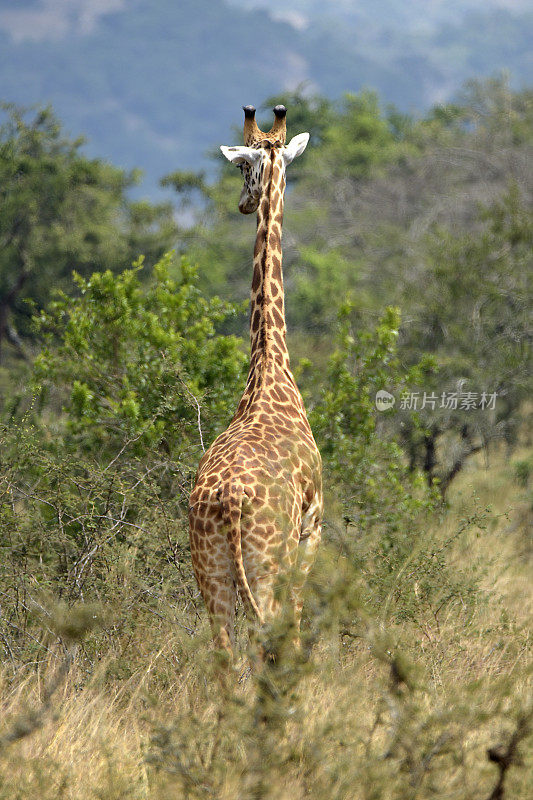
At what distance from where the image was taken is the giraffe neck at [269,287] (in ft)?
16.1

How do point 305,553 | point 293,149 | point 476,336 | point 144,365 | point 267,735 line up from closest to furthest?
point 267,735 → point 305,553 → point 293,149 → point 144,365 → point 476,336

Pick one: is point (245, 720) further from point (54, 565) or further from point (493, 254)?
point (493, 254)

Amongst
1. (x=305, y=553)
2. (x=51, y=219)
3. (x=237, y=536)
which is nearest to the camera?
(x=237, y=536)

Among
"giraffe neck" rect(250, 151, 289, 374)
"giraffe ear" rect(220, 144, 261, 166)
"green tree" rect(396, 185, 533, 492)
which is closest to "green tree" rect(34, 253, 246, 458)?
"giraffe neck" rect(250, 151, 289, 374)

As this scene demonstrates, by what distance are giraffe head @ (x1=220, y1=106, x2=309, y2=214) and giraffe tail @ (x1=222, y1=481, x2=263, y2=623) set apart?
1.89m

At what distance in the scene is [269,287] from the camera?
16.5 ft

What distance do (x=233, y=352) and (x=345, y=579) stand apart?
379 centimetres

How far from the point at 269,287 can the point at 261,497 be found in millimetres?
1335

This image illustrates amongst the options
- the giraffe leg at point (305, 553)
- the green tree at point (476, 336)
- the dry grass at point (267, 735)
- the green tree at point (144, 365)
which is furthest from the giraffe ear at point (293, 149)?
the green tree at point (476, 336)

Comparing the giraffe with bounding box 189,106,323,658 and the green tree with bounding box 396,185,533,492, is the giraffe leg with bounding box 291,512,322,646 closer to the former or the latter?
the giraffe with bounding box 189,106,323,658

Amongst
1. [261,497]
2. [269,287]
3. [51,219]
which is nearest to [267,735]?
[261,497]

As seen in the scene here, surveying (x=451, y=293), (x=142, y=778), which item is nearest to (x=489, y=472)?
(x=451, y=293)

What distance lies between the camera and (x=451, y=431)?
33.9 ft

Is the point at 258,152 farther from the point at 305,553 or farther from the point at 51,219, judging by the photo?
the point at 51,219
